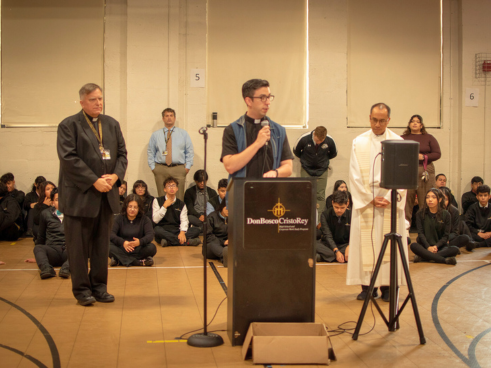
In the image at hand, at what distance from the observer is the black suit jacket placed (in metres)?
4.24

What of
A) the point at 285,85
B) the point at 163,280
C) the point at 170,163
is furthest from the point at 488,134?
the point at 163,280

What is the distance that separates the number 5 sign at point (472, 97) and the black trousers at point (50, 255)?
7765 mm

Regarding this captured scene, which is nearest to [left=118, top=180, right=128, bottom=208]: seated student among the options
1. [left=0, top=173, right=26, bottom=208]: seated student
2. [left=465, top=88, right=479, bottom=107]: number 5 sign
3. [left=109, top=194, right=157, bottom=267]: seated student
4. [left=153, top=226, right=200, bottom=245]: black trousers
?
[left=153, top=226, right=200, bottom=245]: black trousers

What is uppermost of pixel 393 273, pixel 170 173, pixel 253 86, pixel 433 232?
pixel 253 86

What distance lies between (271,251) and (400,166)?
1.05 m

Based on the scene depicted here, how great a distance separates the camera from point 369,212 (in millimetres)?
4527

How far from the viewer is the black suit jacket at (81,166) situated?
424cm

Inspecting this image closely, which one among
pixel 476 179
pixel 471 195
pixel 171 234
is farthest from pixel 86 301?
pixel 476 179

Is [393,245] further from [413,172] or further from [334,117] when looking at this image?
[334,117]

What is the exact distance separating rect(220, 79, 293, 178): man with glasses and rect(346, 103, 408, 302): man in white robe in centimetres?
116

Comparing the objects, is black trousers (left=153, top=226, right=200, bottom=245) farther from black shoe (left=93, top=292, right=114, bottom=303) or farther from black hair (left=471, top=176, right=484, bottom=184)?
black hair (left=471, top=176, right=484, bottom=184)

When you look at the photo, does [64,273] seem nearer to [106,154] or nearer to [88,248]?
[88,248]

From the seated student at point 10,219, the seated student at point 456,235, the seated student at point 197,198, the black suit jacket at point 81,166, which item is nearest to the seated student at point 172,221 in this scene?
the seated student at point 197,198

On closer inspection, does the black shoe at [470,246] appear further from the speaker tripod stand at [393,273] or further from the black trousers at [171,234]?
the speaker tripod stand at [393,273]
